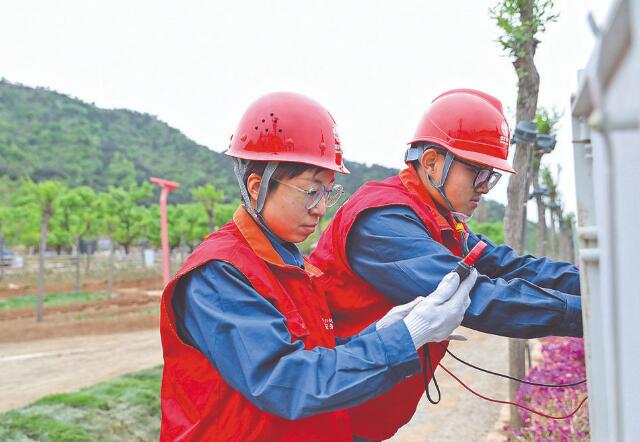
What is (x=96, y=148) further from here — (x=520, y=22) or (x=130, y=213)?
(x=520, y=22)

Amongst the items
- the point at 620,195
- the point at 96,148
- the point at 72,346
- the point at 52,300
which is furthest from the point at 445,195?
the point at 96,148

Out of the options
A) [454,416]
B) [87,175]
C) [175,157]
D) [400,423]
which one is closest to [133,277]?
[454,416]

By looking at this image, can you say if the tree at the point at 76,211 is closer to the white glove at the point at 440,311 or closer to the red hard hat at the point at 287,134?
the red hard hat at the point at 287,134

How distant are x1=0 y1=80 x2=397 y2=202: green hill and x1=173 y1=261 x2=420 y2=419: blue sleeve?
55796mm

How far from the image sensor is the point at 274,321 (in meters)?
1.66

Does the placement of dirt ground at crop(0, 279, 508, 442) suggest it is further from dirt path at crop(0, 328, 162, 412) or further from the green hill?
the green hill

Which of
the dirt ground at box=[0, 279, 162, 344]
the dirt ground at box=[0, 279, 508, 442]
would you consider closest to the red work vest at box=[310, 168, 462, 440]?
the dirt ground at box=[0, 279, 508, 442]

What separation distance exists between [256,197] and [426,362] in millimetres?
897

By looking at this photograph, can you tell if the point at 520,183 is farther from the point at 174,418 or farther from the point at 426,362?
the point at 174,418

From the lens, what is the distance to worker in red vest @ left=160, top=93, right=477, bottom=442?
162 centimetres

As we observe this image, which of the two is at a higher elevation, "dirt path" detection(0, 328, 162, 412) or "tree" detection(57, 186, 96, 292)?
"tree" detection(57, 186, 96, 292)

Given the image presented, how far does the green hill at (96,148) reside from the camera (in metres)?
62.8

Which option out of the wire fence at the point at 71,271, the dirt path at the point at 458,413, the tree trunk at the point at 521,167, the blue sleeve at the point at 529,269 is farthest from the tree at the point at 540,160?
the wire fence at the point at 71,271

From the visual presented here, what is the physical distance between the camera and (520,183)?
5.42 metres
